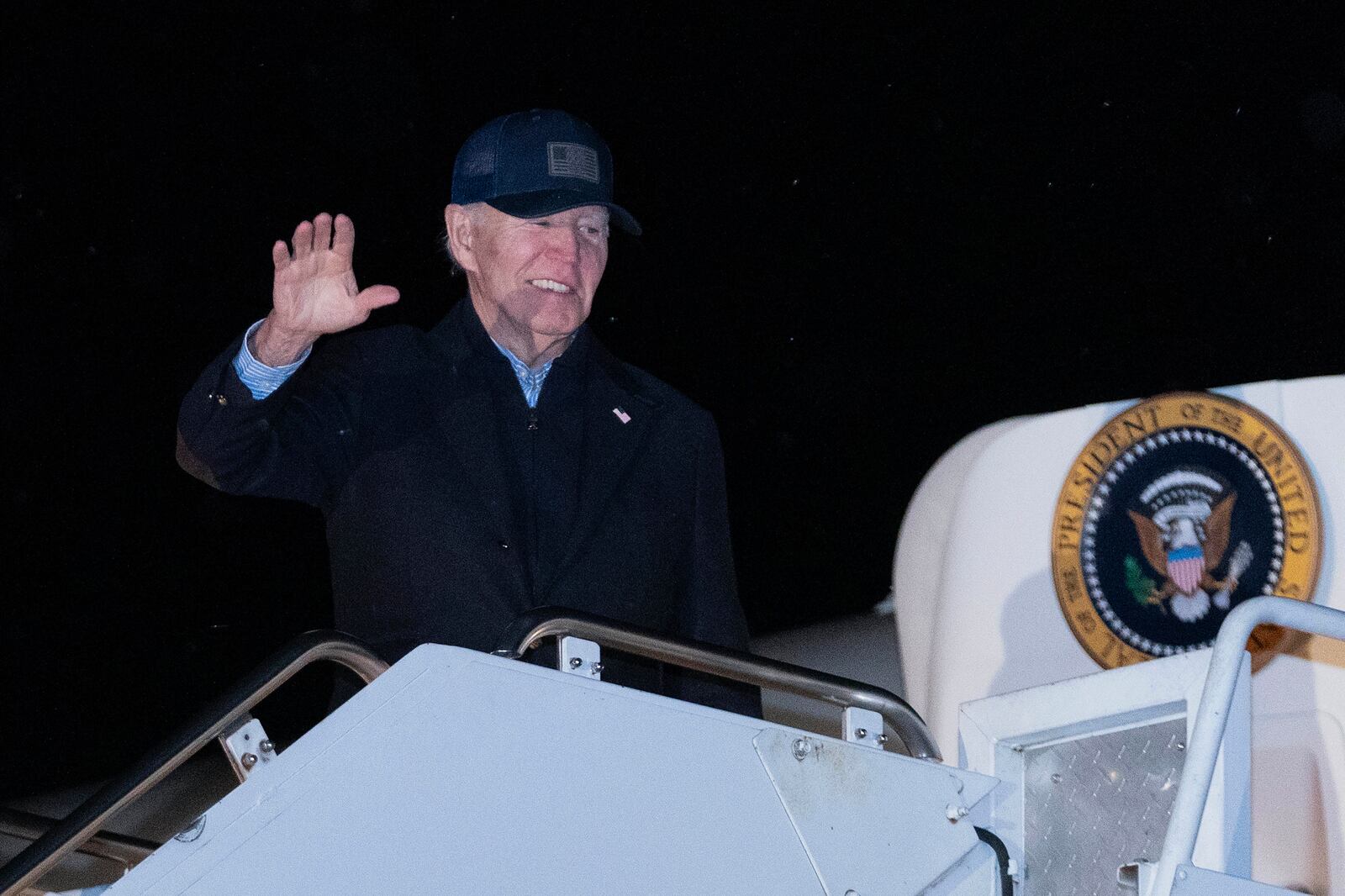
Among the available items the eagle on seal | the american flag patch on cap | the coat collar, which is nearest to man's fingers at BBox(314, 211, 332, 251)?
the coat collar

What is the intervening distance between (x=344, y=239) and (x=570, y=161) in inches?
25.9

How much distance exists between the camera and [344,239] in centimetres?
311

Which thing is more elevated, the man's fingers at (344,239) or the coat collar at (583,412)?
the man's fingers at (344,239)

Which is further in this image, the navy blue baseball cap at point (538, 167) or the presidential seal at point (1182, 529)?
the presidential seal at point (1182, 529)

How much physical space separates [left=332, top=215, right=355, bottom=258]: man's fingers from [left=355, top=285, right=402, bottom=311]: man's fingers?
0.30ft

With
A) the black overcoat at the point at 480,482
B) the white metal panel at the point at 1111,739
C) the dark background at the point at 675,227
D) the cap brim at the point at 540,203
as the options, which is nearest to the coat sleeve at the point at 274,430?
the black overcoat at the point at 480,482

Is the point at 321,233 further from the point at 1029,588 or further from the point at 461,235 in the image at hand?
the point at 1029,588

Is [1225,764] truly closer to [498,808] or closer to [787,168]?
[498,808]

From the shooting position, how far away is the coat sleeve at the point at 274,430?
304 cm

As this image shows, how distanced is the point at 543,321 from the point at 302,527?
5419 mm

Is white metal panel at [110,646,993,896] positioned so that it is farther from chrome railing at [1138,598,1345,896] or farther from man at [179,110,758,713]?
man at [179,110,758,713]

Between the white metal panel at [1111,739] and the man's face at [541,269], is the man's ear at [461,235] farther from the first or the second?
the white metal panel at [1111,739]

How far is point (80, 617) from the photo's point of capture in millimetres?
7957

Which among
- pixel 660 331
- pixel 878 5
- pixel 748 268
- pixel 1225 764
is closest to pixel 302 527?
pixel 660 331
